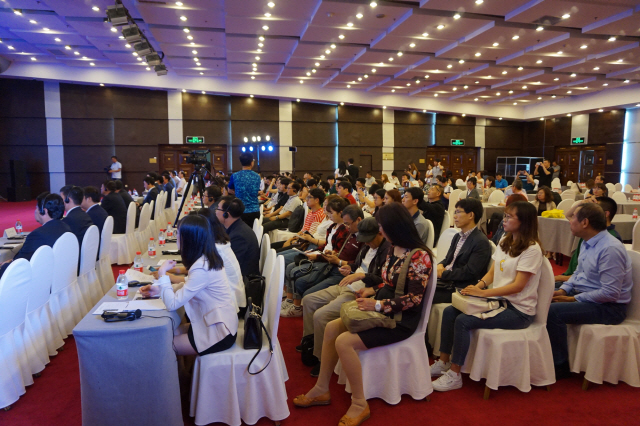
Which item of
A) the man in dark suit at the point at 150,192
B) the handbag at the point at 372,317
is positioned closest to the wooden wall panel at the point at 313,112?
the man in dark suit at the point at 150,192

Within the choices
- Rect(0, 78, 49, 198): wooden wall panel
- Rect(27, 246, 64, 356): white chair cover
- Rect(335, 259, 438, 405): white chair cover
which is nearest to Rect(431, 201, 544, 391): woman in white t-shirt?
Rect(335, 259, 438, 405): white chair cover

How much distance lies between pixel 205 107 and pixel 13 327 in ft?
45.9

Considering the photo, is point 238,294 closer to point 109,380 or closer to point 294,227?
point 109,380

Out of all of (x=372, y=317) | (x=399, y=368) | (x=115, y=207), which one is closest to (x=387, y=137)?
(x=115, y=207)

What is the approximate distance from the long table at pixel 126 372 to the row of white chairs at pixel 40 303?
0.82m

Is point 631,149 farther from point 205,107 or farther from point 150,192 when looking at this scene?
point 150,192

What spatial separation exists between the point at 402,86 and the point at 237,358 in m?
14.2

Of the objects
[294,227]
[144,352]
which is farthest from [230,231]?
[294,227]

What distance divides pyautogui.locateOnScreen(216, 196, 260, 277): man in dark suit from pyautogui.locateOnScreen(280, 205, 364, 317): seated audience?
48cm

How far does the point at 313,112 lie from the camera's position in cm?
1691

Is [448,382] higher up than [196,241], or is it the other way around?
[196,241]

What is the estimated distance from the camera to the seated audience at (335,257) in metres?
3.66

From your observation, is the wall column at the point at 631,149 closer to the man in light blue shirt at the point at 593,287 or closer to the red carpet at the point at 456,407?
the man in light blue shirt at the point at 593,287

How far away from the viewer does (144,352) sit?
6.97 ft
